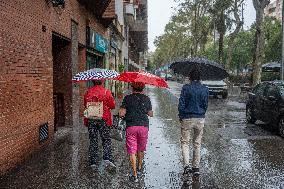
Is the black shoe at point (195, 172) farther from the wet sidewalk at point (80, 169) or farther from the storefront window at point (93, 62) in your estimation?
the storefront window at point (93, 62)

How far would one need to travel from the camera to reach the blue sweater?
745 cm

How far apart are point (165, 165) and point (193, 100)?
5.52 feet

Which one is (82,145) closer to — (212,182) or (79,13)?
(212,182)

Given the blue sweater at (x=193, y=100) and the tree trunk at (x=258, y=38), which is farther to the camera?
the tree trunk at (x=258, y=38)

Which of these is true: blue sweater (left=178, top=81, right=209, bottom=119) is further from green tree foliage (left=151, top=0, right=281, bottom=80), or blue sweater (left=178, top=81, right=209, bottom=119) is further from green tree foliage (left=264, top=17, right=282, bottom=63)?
green tree foliage (left=264, top=17, right=282, bottom=63)

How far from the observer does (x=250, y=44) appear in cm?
6762

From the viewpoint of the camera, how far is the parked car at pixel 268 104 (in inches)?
488

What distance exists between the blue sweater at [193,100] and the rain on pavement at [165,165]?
110 centimetres

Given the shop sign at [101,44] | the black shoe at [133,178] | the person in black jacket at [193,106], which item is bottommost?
the black shoe at [133,178]

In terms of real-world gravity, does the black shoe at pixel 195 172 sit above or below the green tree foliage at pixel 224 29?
below

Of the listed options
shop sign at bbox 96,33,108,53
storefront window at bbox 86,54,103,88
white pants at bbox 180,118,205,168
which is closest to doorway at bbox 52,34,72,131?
storefront window at bbox 86,54,103,88

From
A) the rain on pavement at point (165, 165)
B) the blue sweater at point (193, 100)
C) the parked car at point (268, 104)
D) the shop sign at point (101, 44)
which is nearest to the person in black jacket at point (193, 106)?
the blue sweater at point (193, 100)

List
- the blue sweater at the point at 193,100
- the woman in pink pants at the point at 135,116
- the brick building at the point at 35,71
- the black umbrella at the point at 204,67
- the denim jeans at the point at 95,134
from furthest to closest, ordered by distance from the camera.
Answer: the black umbrella at the point at 204,67 < the denim jeans at the point at 95,134 < the brick building at the point at 35,71 < the blue sweater at the point at 193,100 < the woman in pink pants at the point at 135,116

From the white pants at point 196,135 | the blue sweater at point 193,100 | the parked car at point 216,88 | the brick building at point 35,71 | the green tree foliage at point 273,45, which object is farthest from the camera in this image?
the green tree foliage at point 273,45
